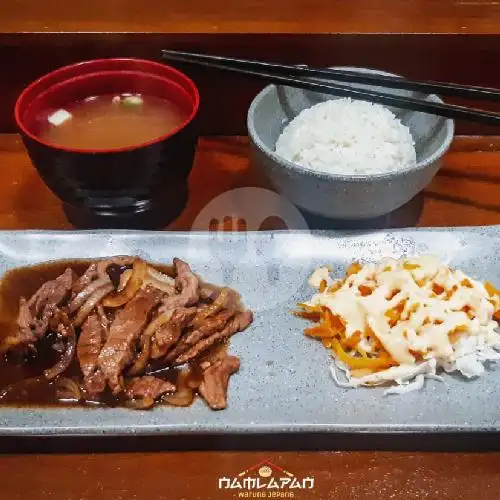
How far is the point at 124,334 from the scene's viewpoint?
1.53m

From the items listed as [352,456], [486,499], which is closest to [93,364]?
[352,456]

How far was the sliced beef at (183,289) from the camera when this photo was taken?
5.34 ft

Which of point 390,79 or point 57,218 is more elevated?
point 390,79

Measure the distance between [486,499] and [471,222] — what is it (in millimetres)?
924

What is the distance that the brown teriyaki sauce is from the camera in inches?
56.6

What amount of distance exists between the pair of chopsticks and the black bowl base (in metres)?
0.46

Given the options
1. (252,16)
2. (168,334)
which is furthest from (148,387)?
(252,16)

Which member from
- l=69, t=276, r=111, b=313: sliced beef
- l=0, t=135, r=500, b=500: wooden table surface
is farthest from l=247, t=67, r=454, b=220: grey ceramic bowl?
l=0, t=135, r=500, b=500: wooden table surface

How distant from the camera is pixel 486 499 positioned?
1.31m

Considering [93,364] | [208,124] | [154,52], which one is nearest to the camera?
[93,364]

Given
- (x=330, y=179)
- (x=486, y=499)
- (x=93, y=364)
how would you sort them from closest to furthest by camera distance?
(x=486, y=499) < (x=93, y=364) < (x=330, y=179)

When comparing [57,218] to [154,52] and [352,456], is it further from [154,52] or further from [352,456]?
[352,456]

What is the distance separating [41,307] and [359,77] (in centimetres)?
111

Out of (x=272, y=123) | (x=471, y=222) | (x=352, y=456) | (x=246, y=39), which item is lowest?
(x=352, y=456)
